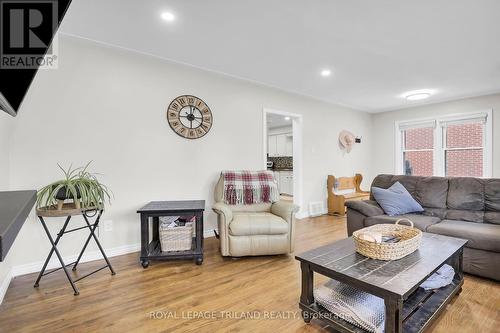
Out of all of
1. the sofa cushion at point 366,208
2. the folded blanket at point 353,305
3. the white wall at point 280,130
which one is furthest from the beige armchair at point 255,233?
the white wall at point 280,130

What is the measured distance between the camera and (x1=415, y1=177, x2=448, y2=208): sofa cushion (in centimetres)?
297

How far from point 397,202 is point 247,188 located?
1822 mm

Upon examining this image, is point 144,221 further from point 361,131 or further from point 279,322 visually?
point 361,131

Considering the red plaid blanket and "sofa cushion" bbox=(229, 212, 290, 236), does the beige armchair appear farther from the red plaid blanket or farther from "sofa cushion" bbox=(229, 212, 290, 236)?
the red plaid blanket

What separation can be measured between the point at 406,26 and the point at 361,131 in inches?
149

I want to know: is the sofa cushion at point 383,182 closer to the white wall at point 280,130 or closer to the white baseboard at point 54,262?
the white baseboard at point 54,262

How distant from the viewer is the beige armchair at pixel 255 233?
8.59 feet

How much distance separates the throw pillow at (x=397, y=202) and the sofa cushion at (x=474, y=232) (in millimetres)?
399

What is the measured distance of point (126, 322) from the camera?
1650 mm

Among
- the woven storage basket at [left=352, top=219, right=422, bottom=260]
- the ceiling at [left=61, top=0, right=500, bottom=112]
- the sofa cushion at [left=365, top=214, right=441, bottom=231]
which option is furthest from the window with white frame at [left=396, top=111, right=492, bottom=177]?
the woven storage basket at [left=352, top=219, right=422, bottom=260]

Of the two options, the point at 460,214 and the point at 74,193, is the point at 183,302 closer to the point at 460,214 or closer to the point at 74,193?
the point at 74,193

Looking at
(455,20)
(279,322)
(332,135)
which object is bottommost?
(279,322)

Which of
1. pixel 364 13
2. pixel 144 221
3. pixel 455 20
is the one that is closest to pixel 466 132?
pixel 455 20

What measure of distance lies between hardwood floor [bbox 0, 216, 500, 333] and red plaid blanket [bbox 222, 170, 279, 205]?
83 centimetres
